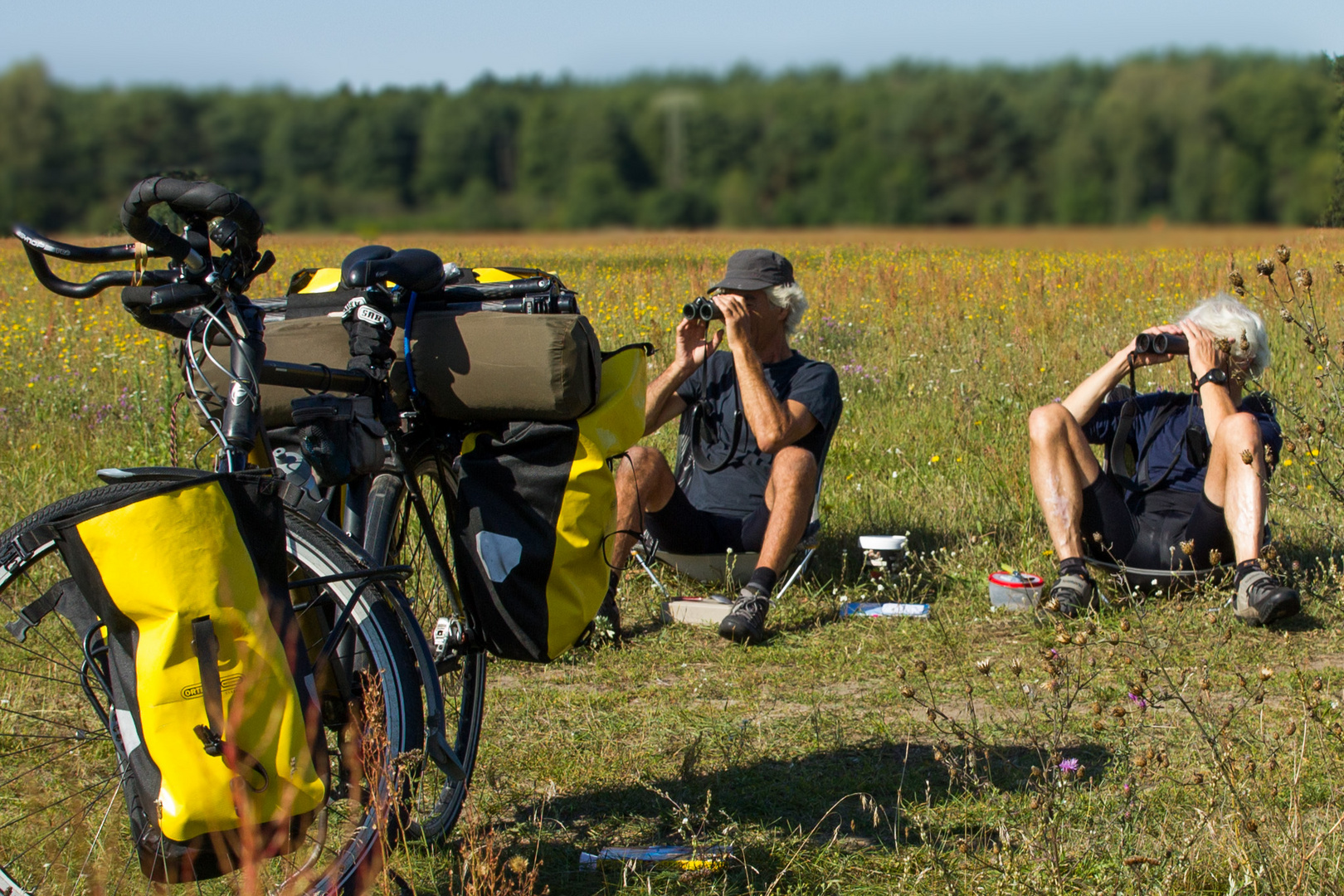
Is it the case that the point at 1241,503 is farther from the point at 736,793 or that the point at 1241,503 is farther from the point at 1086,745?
the point at 736,793

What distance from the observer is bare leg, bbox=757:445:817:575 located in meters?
4.29

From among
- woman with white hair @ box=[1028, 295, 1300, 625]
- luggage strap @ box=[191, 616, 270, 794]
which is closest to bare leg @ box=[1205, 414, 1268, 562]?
woman with white hair @ box=[1028, 295, 1300, 625]

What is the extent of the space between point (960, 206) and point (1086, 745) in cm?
147

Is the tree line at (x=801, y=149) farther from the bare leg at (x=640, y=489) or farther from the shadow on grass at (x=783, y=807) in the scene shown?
the shadow on grass at (x=783, y=807)

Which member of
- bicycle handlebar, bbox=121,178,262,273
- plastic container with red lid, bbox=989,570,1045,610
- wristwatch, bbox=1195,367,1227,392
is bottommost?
plastic container with red lid, bbox=989,570,1045,610

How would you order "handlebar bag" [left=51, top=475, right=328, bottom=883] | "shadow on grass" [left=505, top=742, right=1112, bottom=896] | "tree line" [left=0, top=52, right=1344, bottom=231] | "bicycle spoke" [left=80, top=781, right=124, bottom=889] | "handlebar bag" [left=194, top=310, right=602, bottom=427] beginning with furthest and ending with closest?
"tree line" [left=0, top=52, right=1344, bottom=231] → "shadow on grass" [left=505, top=742, right=1112, bottom=896] → "handlebar bag" [left=194, top=310, right=602, bottom=427] → "bicycle spoke" [left=80, top=781, right=124, bottom=889] → "handlebar bag" [left=51, top=475, right=328, bottom=883]

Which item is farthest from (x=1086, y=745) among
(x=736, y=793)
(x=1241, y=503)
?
(x=1241, y=503)

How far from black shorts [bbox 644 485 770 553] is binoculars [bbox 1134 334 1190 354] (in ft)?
4.57

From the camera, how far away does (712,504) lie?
461cm

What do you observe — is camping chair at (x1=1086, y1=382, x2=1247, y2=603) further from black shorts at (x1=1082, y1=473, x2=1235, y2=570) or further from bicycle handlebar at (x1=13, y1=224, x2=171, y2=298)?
bicycle handlebar at (x1=13, y1=224, x2=171, y2=298)

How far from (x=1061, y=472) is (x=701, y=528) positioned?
1273 millimetres

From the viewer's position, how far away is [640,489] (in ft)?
14.0

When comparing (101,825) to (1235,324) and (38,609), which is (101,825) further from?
(1235,324)

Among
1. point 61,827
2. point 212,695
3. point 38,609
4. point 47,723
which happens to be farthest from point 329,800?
point 47,723
